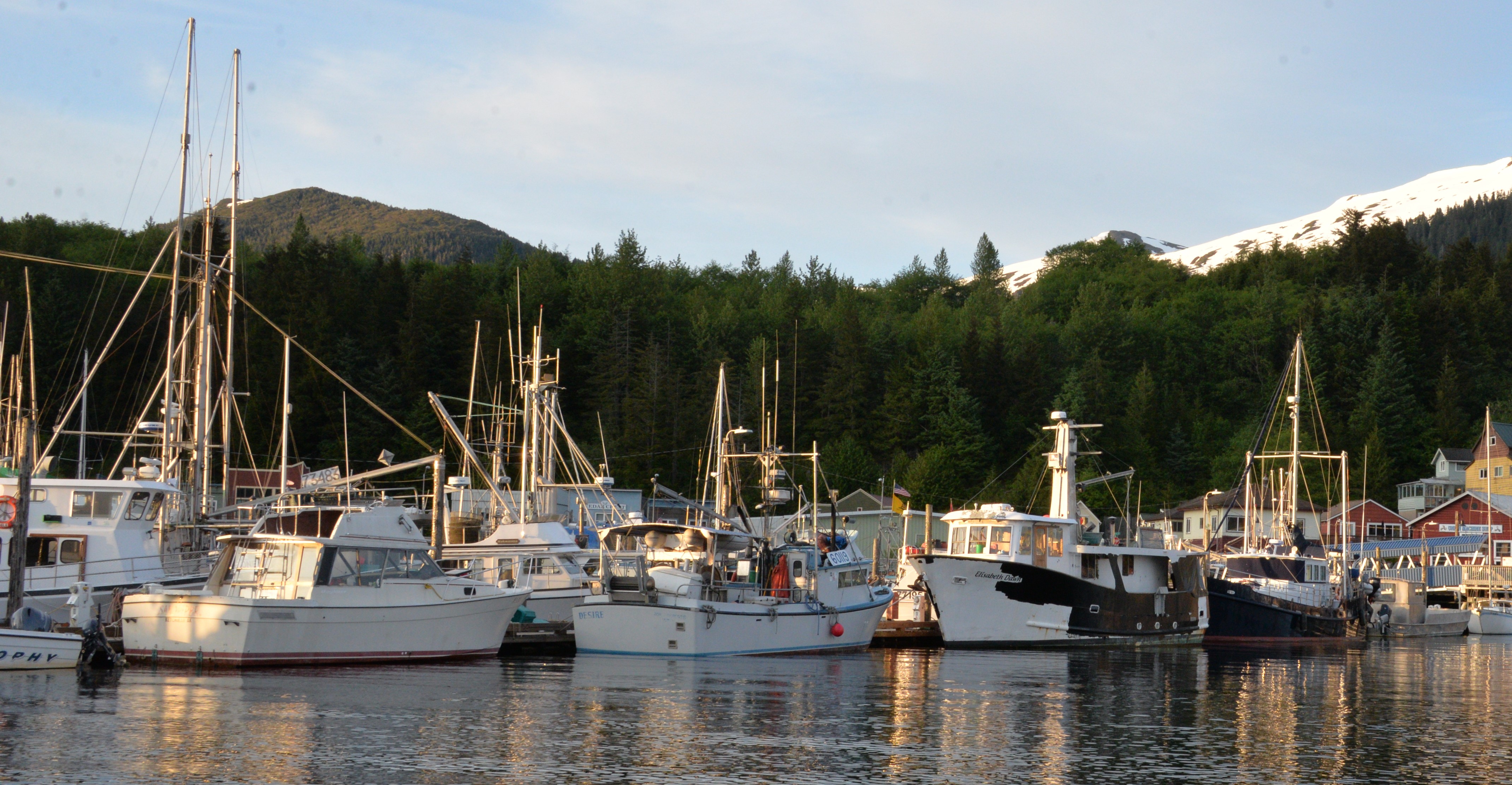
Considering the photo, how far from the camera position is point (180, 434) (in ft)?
129

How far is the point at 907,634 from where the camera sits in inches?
1668

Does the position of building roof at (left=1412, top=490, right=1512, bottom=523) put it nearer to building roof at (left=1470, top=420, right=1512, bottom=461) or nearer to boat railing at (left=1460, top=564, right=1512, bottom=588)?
building roof at (left=1470, top=420, right=1512, bottom=461)

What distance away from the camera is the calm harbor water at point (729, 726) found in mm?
16594

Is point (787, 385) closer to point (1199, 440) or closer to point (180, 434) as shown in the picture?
point (1199, 440)

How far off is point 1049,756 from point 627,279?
312 ft

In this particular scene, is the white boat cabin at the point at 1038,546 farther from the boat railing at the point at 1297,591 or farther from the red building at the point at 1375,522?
the red building at the point at 1375,522

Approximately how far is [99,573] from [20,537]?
14.3 ft

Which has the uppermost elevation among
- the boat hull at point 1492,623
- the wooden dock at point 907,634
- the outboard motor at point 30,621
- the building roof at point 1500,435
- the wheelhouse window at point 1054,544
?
the building roof at point 1500,435

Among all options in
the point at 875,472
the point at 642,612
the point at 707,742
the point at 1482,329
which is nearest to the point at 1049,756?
the point at 707,742

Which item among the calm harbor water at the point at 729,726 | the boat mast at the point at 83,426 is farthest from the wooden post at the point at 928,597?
the boat mast at the point at 83,426

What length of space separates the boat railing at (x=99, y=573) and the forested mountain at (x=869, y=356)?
49.4 m

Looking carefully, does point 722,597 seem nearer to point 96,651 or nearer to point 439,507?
point 439,507

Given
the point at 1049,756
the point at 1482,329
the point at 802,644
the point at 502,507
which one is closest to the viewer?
the point at 1049,756

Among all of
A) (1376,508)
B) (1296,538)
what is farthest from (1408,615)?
(1376,508)
